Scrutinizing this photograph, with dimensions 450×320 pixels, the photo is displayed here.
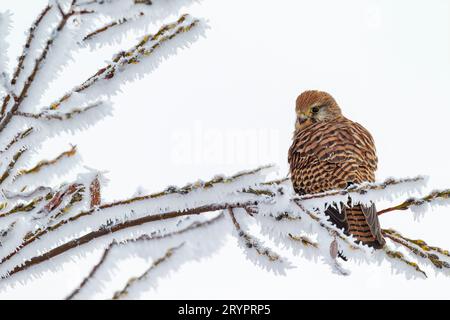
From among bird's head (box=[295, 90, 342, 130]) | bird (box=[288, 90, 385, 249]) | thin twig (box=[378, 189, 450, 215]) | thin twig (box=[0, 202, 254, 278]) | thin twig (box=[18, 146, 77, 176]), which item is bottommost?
thin twig (box=[0, 202, 254, 278])

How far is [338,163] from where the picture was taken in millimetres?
3748

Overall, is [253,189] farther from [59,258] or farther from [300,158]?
[300,158]

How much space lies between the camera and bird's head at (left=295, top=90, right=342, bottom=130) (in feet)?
15.8

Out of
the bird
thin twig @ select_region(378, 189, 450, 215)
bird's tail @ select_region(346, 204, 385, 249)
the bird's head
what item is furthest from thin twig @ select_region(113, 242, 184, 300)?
the bird's head

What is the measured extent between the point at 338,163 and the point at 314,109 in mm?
1215

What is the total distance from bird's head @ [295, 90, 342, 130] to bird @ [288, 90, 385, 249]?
0.09 m

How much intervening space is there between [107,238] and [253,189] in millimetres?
445

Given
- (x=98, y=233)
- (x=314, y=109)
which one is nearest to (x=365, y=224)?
(x=314, y=109)

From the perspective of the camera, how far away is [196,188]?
5.38 feet

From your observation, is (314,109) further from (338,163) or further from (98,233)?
(98,233)

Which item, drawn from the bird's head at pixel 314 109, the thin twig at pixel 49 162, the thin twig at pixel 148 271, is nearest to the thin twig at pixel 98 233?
the thin twig at pixel 148 271

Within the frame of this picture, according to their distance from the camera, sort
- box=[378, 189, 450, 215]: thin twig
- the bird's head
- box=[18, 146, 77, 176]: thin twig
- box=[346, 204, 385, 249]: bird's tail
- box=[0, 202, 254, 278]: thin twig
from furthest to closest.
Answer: the bird's head < box=[346, 204, 385, 249]: bird's tail < box=[18, 146, 77, 176]: thin twig < box=[378, 189, 450, 215]: thin twig < box=[0, 202, 254, 278]: thin twig

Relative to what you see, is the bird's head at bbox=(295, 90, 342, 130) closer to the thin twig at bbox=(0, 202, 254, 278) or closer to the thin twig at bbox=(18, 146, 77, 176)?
the thin twig at bbox=(18, 146, 77, 176)

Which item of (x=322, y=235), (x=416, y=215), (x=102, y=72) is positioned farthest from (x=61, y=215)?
(x=416, y=215)
